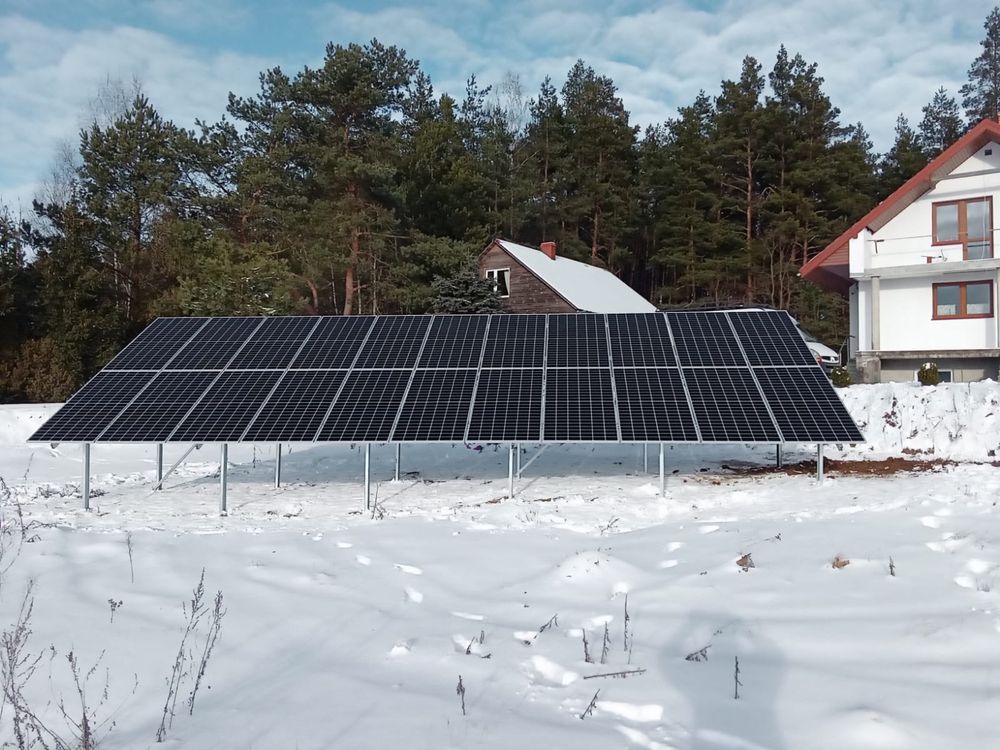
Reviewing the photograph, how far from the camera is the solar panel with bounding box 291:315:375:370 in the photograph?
1511cm

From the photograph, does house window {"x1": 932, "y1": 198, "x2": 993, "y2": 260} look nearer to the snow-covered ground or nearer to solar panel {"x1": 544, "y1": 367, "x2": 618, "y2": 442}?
the snow-covered ground

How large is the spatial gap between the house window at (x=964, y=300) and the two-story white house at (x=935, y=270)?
31 mm

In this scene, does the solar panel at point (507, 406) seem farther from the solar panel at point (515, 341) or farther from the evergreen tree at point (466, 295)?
the evergreen tree at point (466, 295)

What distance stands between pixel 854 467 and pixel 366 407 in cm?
1002

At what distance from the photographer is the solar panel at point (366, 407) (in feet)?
40.3

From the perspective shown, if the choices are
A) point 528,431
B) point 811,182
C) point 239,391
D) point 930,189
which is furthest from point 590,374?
point 811,182

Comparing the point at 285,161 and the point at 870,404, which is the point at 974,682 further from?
the point at 285,161

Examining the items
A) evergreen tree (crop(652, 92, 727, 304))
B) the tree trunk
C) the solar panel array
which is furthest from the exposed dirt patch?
evergreen tree (crop(652, 92, 727, 304))

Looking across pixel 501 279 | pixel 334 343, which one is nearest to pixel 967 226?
pixel 501 279

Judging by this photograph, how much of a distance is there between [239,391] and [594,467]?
7.95 m

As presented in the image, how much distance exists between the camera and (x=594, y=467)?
1669cm

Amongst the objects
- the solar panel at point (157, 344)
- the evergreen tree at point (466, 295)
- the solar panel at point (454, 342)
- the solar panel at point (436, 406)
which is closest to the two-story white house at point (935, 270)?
the evergreen tree at point (466, 295)

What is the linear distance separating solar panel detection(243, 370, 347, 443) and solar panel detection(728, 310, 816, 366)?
27.6ft

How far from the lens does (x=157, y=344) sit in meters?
16.2
